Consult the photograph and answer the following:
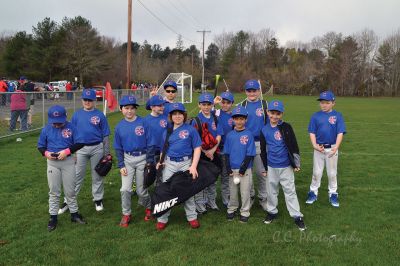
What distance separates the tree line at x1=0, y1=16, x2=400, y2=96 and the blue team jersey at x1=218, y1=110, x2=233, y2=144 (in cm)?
5611

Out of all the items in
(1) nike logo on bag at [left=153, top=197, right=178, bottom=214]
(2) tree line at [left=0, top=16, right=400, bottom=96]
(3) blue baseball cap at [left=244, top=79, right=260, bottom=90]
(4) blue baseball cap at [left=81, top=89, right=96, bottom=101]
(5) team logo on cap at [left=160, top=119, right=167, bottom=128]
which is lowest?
(1) nike logo on bag at [left=153, top=197, right=178, bottom=214]

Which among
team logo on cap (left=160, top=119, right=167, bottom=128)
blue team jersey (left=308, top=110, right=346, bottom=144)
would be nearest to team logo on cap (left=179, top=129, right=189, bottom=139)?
team logo on cap (left=160, top=119, right=167, bottom=128)

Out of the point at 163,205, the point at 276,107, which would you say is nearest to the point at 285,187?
the point at 276,107

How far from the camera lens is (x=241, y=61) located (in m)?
88.2

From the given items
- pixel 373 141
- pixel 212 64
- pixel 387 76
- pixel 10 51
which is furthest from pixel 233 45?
pixel 373 141

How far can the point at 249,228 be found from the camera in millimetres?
5152

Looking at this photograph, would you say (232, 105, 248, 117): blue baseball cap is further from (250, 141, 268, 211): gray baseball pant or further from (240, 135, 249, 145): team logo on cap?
(250, 141, 268, 211): gray baseball pant

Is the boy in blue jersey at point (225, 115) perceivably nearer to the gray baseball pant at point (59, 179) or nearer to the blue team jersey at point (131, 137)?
the blue team jersey at point (131, 137)

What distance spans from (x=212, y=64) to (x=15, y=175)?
100101 millimetres

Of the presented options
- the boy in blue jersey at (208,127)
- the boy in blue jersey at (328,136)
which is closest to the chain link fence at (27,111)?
the boy in blue jersey at (208,127)

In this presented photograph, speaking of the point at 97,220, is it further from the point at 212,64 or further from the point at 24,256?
the point at 212,64

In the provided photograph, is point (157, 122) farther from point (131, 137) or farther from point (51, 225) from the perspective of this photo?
point (51, 225)

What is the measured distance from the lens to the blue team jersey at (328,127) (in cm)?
599

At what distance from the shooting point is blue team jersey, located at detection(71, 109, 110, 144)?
18.6 feet
